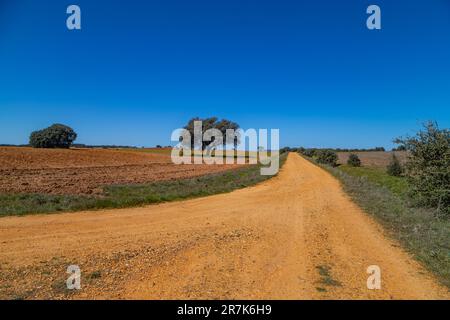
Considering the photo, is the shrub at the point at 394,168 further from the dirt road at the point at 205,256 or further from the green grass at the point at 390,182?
the dirt road at the point at 205,256

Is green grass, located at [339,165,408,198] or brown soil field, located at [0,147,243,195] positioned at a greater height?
brown soil field, located at [0,147,243,195]

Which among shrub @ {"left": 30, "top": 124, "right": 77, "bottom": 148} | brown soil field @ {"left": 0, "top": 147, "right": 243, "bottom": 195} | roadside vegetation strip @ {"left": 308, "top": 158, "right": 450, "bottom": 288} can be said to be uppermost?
shrub @ {"left": 30, "top": 124, "right": 77, "bottom": 148}

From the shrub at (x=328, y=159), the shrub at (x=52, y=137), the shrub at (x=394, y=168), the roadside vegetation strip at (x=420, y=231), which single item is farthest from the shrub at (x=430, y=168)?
the shrub at (x=52, y=137)

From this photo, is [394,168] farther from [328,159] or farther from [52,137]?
[52,137]

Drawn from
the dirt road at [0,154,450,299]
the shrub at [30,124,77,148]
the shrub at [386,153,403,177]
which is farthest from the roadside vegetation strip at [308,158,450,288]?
the shrub at [30,124,77,148]

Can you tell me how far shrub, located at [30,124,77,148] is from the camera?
75312 mm

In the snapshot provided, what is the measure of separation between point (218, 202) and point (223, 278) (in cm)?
821

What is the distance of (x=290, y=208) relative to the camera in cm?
1260

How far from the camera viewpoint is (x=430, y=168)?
13.2 metres

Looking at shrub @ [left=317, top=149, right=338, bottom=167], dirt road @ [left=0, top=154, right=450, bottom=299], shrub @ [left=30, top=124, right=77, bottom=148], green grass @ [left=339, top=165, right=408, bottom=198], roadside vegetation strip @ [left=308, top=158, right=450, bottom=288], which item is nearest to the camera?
dirt road @ [left=0, top=154, right=450, bottom=299]

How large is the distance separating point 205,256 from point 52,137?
81.7 m

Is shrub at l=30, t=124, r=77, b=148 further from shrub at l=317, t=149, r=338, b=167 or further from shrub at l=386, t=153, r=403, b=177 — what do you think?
shrub at l=386, t=153, r=403, b=177

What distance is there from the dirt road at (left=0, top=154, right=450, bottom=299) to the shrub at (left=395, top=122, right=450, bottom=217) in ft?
14.2

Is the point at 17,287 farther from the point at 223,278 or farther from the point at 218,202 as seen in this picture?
the point at 218,202
